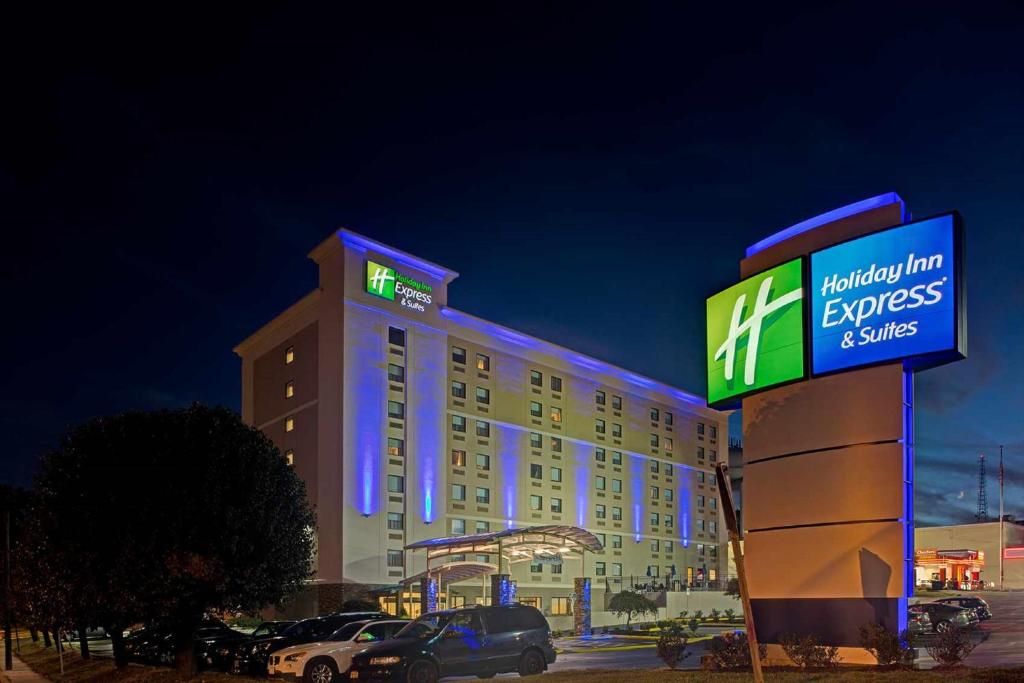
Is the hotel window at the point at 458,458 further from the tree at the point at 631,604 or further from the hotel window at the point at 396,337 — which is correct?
the tree at the point at 631,604

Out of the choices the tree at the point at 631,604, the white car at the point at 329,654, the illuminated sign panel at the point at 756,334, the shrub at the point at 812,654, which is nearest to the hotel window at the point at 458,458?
the tree at the point at 631,604

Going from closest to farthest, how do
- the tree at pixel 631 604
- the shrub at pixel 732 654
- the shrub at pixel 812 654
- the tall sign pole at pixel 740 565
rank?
the tall sign pole at pixel 740 565
the shrub at pixel 812 654
the shrub at pixel 732 654
the tree at pixel 631 604

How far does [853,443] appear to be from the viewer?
22.2 m

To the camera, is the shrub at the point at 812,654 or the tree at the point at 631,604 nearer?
the shrub at the point at 812,654

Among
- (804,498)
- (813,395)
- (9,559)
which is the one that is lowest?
(9,559)

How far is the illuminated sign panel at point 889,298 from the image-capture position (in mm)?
19953

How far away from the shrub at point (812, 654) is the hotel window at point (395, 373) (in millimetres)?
44117

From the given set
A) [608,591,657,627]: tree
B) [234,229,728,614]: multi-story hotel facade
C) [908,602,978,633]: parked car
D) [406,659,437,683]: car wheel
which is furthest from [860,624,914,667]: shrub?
[608,591,657,627]: tree

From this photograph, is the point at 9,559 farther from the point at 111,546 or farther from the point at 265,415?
the point at 265,415

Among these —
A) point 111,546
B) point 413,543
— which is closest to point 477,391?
point 413,543

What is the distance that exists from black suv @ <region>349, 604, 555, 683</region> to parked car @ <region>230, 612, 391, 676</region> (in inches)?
212

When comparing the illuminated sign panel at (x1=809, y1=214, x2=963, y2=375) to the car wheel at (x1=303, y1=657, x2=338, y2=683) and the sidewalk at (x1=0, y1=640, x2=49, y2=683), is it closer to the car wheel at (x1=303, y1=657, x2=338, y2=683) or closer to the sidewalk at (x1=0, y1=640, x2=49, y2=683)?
Result: the car wheel at (x1=303, y1=657, x2=338, y2=683)

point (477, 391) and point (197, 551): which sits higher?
point (477, 391)

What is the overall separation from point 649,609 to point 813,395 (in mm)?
42512
